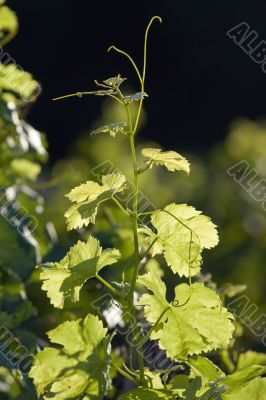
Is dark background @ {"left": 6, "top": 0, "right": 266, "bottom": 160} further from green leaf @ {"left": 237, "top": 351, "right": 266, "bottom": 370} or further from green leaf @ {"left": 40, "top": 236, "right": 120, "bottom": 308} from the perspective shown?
green leaf @ {"left": 40, "top": 236, "right": 120, "bottom": 308}

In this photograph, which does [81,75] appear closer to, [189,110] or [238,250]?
[189,110]

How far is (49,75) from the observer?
26.5 ft

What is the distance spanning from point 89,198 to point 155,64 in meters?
7.17

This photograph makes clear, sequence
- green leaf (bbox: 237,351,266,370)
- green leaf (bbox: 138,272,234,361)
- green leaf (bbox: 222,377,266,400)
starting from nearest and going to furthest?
green leaf (bbox: 222,377,266,400)
green leaf (bbox: 138,272,234,361)
green leaf (bbox: 237,351,266,370)

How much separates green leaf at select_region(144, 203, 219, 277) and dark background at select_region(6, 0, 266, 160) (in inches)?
250

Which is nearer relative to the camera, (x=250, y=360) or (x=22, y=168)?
(x=250, y=360)

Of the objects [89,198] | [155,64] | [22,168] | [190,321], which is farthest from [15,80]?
[155,64]

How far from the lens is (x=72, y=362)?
104 cm

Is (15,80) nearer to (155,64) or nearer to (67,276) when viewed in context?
(67,276)

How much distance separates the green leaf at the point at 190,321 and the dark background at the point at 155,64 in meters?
6.38

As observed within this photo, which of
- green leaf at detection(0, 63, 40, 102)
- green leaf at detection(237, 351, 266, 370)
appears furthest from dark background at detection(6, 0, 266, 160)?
green leaf at detection(237, 351, 266, 370)

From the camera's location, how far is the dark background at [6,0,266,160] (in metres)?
7.71

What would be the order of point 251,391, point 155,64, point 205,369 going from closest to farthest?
1. point 251,391
2. point 205,369
3. point 155,64

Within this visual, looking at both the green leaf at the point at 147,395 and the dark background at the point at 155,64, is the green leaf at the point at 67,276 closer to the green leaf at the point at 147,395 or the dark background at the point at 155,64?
the green leaf at the point at 147,395
